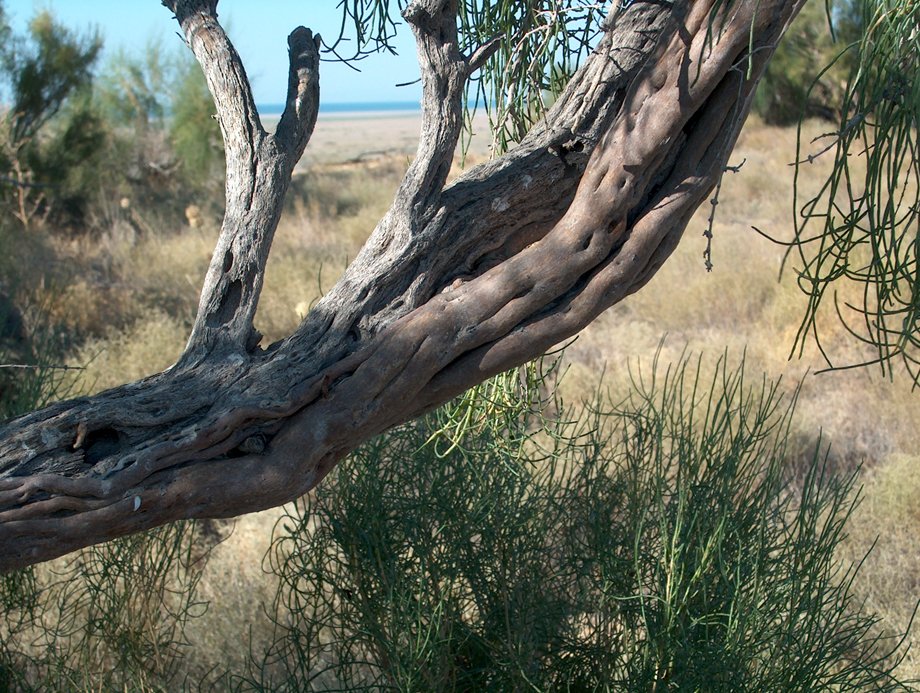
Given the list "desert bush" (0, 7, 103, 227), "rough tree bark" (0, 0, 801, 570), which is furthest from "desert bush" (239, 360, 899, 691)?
"desert bush" (0, 7, 103, 227)

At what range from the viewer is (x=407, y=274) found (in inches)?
77.6

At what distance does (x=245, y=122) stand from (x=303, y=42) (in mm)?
275

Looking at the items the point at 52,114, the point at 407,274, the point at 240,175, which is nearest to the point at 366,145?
the point at 52,114

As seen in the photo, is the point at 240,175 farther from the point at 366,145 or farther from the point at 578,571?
the point at 366,145

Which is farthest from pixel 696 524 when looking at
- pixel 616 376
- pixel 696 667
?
pixel 616 376

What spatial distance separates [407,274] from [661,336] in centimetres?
797

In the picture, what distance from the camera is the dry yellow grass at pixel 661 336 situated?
5148mm

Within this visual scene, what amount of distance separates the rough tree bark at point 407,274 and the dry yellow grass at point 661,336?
16.2 inches

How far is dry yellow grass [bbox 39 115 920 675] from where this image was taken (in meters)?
5.15

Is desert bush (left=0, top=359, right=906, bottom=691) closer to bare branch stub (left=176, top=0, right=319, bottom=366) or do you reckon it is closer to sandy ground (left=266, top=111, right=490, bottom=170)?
sandy ground (left=266, top=111, right=490, bottom=170)

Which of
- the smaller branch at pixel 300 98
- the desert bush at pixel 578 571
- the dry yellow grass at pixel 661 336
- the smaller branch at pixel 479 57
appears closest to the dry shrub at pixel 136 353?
the dry yellow grass at pixel 661 336

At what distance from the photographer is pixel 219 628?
184 inches

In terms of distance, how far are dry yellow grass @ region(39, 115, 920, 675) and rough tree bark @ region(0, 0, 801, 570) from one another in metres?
0.41

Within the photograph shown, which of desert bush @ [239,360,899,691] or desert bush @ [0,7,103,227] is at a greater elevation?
desert bush @ [0,7,103,227]
